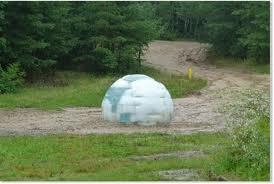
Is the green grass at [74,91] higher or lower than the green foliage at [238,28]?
lower

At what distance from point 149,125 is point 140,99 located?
881 millimetres

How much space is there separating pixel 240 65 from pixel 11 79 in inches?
854

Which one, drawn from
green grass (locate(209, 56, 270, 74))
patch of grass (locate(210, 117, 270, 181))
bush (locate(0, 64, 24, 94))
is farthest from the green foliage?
patch of grass (locate(210, 117, 270, 181))

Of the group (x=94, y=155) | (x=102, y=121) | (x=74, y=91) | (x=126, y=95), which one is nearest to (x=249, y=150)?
(x=94, y=155)

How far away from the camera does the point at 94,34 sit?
38000 millimetres

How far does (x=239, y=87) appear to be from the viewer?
33.3 m

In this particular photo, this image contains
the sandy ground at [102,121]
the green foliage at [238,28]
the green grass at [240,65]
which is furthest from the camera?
the green foliage at [238,28]

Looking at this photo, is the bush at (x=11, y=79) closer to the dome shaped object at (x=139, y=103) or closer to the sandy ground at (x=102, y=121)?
the sandy ground at (x=102, y=121)

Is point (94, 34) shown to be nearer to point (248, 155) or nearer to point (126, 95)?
point (126, 95)

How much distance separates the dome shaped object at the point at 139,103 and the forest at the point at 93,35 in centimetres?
1234

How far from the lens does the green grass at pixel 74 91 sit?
25094 millimetres

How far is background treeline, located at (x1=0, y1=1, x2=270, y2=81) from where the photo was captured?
32500mm

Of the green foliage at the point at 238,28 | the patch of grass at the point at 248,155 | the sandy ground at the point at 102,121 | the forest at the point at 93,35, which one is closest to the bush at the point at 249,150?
the patch of grass at the point at 248,155

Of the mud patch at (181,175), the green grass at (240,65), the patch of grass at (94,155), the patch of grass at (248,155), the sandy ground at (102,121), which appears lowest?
the green grass at (240,65)
